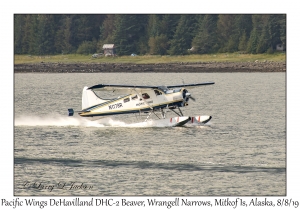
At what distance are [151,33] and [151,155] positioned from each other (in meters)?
84.4

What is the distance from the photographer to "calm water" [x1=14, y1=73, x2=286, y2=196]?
86.5 ft

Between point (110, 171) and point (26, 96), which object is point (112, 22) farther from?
point (110, 171)

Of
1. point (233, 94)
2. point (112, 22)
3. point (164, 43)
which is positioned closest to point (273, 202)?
point (233, 94)

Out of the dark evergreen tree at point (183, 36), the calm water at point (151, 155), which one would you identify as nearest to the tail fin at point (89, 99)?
the calm water at point (151, 155)

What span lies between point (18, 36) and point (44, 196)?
324 feet

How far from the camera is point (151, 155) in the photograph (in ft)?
103

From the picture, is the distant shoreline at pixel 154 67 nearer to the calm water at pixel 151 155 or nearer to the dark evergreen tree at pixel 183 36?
the dark evergreen tree at pixel 183 36

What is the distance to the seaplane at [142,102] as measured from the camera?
37531mm

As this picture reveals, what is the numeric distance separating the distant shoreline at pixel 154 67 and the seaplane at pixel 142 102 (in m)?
59.0

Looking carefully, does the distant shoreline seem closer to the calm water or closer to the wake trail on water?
the calm water

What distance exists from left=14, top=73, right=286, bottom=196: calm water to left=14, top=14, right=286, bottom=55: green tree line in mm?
56364

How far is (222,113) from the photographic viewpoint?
46.1 m

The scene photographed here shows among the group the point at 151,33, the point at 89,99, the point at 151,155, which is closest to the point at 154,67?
the point at 151,33

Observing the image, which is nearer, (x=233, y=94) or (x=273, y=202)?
(x=273, y=202)
